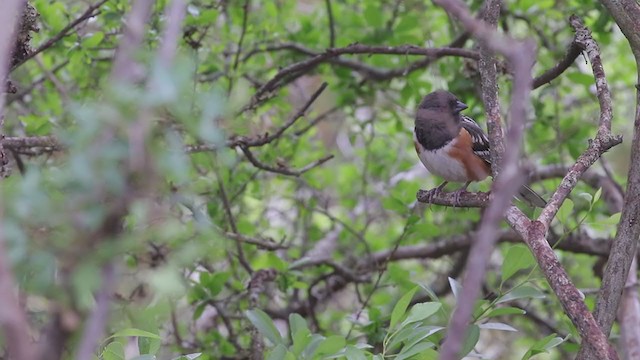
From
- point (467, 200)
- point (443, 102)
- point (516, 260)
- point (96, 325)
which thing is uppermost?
point (443, 102)

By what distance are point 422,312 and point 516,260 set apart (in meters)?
0.30

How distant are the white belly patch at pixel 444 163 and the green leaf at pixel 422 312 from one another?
1.40m

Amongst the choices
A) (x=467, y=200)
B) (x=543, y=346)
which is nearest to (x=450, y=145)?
(x=467, y=200)

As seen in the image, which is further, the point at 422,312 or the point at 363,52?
the point at 363,52

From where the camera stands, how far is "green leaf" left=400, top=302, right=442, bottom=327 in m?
1.93

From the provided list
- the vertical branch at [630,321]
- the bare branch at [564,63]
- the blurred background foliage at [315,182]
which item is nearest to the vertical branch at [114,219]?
the blurred background foliage at [315,182]

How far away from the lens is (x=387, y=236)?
436 centimetres

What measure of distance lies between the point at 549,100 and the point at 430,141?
1.25 metres

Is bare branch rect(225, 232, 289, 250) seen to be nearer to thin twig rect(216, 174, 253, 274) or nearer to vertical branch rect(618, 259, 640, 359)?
thin twig rect(216, 174, 253, 274)

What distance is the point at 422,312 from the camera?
196 cm

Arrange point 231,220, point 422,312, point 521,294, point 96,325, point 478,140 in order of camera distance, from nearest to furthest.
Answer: point 96,325
point 422,312
point 521,294
point 231,220
point 478,140

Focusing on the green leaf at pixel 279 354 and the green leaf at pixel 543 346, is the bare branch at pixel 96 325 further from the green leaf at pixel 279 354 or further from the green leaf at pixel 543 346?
the green leaf at pixel 543 346

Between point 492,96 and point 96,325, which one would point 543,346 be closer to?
point 492,96

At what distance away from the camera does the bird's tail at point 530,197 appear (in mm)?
3221
